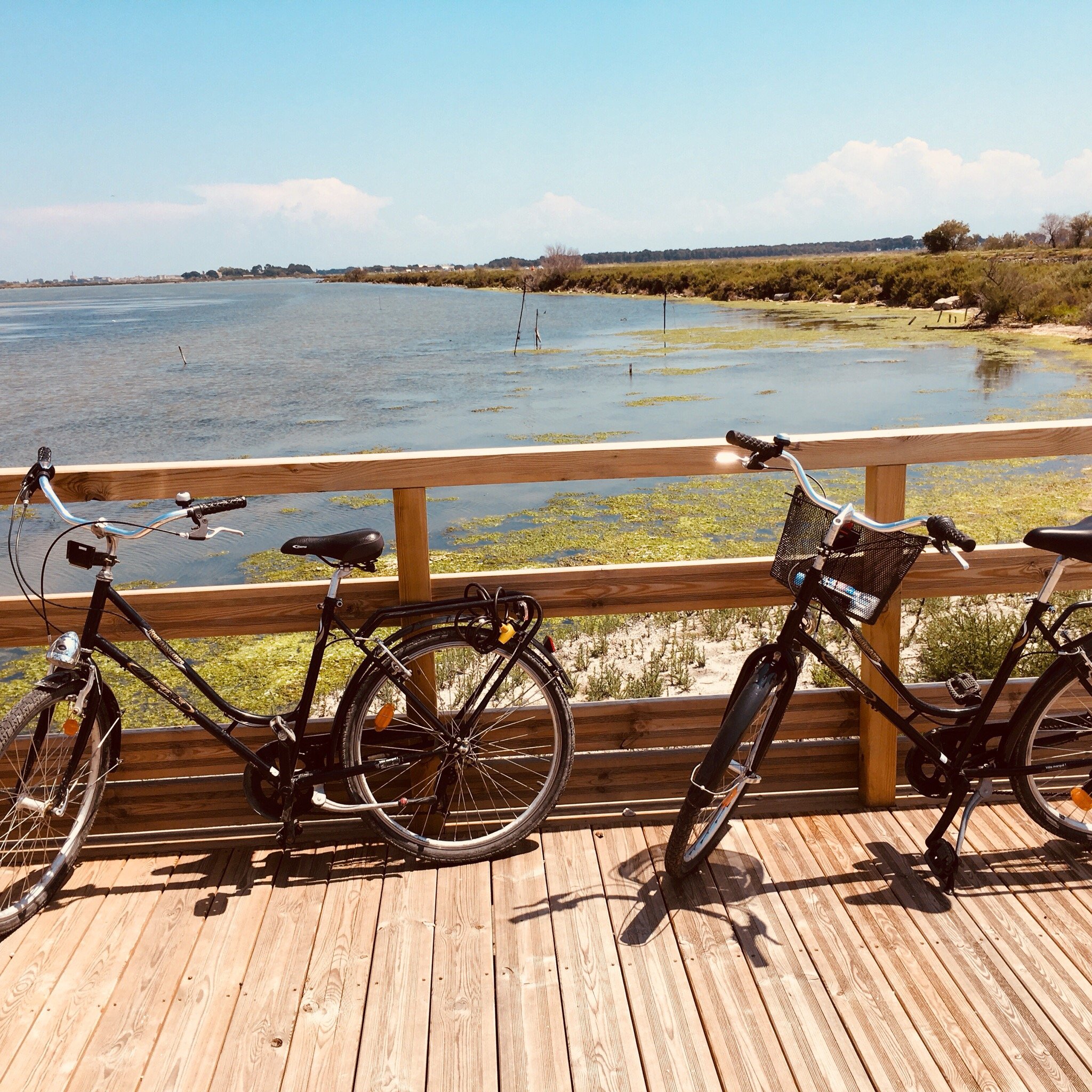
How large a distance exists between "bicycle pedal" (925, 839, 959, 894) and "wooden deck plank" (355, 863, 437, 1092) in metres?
1.20

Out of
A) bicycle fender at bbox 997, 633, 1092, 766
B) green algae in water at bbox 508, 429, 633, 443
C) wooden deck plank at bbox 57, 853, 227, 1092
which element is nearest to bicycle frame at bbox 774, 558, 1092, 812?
bicycle fender at bbox 997, 633, 1092, 766

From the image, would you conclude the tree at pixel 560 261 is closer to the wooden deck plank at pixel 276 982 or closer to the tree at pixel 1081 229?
the tree at pixel 1081 229

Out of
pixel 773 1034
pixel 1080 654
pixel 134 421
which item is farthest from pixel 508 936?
pixel 134 421

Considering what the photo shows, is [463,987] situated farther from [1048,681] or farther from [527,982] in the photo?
[1048,681]

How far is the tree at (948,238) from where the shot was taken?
5416cm

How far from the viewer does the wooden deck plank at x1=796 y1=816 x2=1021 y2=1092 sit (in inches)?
65.7

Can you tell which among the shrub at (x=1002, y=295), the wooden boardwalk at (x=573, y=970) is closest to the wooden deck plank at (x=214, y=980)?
the wooden boardwalk at (x=573, y=970)

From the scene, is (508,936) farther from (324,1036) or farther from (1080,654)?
(1080,654)

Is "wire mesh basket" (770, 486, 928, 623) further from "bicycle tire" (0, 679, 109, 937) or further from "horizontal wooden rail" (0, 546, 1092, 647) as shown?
"bicycle tire" (0, 679, 109, 937)

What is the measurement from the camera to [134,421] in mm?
Answer: 17781

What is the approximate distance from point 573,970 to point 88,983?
1.01m

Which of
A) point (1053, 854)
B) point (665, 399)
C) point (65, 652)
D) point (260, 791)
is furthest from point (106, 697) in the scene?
point (665, 399)

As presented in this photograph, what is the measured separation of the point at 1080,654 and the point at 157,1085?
6.99 feet

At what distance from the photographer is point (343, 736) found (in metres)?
→ 2.34
